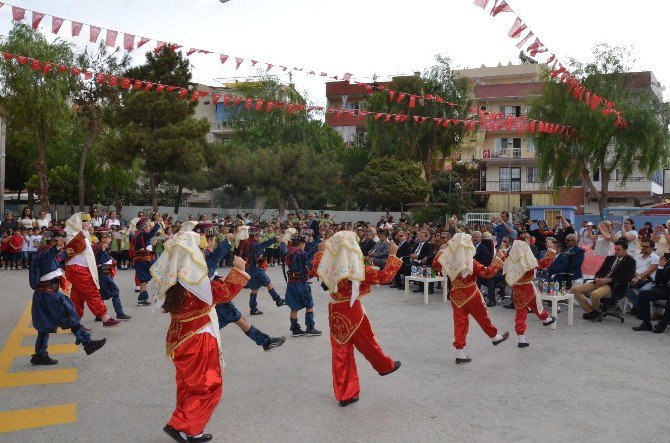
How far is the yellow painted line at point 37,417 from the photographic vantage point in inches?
225

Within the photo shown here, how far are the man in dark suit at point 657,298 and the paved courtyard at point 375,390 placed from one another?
268mm

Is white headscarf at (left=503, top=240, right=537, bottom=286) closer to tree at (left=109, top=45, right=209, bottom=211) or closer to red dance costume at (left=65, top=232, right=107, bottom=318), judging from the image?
red dance costume at (left=65, top=232, right=107, bottom=318)

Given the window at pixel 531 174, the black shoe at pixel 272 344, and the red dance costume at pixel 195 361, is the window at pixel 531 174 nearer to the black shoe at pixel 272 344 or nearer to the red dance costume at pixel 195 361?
the black shoe at pixel 272 344

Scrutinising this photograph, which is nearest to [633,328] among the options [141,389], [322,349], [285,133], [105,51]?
[322,349]

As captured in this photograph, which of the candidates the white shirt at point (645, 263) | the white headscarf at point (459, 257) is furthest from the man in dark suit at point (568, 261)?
the white headscarf at point (459, 257)

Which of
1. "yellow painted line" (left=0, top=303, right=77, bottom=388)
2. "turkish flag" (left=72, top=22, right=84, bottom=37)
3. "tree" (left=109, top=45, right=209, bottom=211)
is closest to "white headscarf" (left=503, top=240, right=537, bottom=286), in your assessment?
"yellow painted line" (left=0, top=303, right=77, bottom=388)

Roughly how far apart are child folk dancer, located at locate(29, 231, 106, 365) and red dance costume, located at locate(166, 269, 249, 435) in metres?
2.65

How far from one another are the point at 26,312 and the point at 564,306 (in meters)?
10.5

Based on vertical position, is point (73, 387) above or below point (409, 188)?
below

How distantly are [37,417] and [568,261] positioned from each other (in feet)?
32.5

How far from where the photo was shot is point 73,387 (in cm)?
693

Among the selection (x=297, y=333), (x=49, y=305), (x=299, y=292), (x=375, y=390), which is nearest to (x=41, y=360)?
(x=49, y=305)

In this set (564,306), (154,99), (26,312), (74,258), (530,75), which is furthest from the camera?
(530,75)

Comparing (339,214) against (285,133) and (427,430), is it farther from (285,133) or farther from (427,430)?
(427,430)
